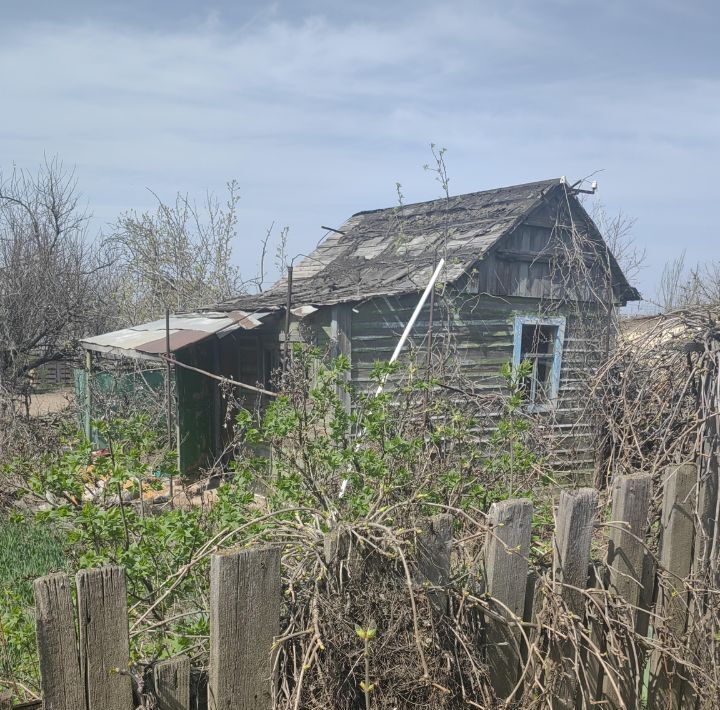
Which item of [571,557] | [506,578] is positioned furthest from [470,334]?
[506,578]

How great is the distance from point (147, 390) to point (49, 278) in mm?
5350

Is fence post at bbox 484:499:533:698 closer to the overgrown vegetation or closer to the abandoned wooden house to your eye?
the overgrown vegetation

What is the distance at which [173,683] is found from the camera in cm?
163

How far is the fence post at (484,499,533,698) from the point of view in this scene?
206 cm

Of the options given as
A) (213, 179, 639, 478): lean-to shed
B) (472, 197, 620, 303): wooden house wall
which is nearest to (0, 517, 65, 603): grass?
(213, 179, 639, 478): lean-to shed

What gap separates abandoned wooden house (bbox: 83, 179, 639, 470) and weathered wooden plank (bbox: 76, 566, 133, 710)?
22.7ft

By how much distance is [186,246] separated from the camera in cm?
1733

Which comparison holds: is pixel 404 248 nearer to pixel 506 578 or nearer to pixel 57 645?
pixel 506 578

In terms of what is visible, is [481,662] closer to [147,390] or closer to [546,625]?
[546,625]

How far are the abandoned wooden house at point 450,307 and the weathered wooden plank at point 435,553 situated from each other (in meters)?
6.43

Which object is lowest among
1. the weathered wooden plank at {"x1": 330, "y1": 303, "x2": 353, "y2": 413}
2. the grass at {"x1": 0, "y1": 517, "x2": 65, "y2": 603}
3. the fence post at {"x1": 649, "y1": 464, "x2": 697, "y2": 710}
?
the grass at {"x1": 0, "y1": 517, "x2": 65, "y2": 603}

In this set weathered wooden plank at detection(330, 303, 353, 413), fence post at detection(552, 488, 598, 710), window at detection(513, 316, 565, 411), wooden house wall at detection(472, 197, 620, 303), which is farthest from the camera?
window at detection(513, 316, 565, 411)

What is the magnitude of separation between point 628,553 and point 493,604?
2.01ft

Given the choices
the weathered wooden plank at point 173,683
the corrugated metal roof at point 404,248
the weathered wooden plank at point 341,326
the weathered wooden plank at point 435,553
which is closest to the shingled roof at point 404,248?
the corrugated metal roof at point 404,248
